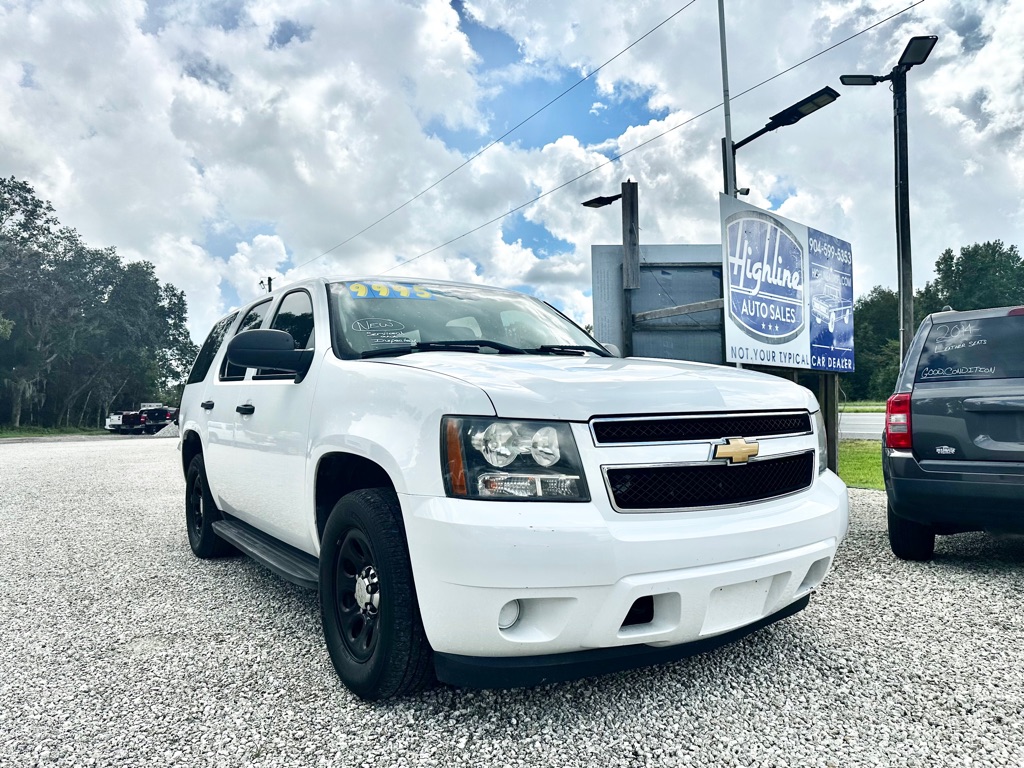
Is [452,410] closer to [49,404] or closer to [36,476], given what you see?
[36,476]

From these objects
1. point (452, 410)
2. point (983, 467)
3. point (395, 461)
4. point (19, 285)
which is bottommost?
point (983, 467)

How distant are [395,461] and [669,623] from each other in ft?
3.45

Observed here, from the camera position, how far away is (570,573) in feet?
7.09

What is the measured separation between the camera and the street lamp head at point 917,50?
9.56m

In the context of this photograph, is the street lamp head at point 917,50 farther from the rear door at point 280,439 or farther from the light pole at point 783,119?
the rear door at point 280,439

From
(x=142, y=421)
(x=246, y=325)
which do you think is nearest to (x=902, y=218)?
(x=246, y=325)

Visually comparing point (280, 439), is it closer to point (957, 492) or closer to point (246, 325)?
point (246, 325)

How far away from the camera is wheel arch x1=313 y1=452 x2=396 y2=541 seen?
2.94 m

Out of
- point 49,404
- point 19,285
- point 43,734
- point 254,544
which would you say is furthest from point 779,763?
point 49,404

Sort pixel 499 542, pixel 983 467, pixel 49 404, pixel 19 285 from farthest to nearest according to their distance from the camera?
pixel 49 404, pixel 19 285, pixel 983 467, pixel 499 542

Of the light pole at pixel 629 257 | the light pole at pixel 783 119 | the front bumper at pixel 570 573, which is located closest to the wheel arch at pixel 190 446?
the front bumper at pixel 570 573

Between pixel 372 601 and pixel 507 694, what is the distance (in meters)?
0.63

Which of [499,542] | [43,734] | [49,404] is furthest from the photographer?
[49,404]

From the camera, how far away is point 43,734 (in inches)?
97.9
